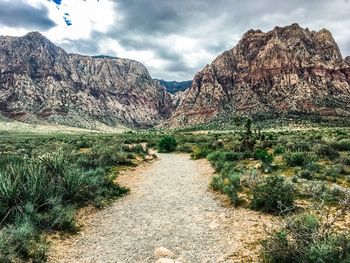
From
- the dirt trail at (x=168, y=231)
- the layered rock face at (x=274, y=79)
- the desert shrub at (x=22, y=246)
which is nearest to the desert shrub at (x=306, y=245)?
the dirt trail at (x=168, y=231)

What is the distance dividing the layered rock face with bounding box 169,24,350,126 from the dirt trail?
111368mm

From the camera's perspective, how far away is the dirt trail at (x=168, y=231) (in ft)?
23.4

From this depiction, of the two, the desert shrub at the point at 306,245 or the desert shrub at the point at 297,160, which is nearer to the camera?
the desert shrub at the point at 306,245

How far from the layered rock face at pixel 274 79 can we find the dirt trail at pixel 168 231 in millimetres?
111368

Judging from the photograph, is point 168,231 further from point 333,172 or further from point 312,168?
point 312,168

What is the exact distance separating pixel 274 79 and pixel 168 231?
15184 centimetres

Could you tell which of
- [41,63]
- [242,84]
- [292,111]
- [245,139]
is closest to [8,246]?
[245,139]

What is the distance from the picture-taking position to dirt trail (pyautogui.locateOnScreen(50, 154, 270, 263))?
7.14m

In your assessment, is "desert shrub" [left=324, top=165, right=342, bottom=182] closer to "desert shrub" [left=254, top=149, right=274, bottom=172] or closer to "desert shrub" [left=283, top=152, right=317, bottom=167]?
"desert shrub" [left=283, top=152, right=317, bottom=167]

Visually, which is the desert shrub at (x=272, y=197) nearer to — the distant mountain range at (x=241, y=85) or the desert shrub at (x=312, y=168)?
the desert shrub at (x=312, y=168)

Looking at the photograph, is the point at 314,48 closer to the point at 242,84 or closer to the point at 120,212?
the point at 242,84

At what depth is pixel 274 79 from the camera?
15138 cm

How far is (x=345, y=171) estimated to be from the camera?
14867 mm

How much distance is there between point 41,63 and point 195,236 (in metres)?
206
